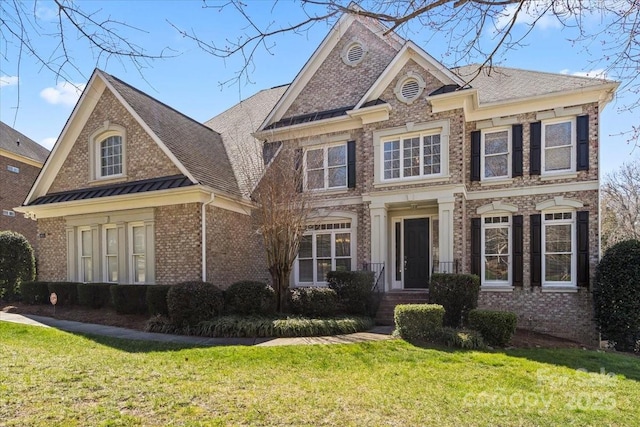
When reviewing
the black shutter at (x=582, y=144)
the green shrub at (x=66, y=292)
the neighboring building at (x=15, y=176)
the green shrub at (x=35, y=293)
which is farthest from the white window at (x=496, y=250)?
the neighboring building at (x=15, y=176)

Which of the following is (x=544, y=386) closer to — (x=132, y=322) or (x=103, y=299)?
(x=132, y=322)

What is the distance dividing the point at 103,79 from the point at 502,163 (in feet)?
45.4

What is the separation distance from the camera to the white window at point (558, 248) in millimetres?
11359

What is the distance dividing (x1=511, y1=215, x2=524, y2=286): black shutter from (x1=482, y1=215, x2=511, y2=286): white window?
16 centimetres

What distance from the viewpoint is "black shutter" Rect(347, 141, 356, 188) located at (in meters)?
13.5

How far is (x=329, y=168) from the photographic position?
1409cm

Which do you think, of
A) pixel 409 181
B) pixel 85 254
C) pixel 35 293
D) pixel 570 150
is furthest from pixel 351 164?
pixel 35 293

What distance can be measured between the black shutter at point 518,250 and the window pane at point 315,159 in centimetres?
671

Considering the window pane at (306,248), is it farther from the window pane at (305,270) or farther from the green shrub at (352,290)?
the green shrub at (352,290)

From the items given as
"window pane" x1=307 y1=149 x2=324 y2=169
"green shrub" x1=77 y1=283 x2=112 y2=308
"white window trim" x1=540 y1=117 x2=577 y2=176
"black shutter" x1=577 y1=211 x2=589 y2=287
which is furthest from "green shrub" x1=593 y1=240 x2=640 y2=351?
"green shrub" x1=77 y1=283 x2=112 y2=308

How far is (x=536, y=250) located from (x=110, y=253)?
548 inches

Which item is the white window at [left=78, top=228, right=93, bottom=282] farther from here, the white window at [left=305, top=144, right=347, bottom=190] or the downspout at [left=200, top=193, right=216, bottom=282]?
the white window at [left=305, top=144, right=347, bottom=190]

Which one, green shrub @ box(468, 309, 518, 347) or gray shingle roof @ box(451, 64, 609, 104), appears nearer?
green shrub @ box(468, 309, 518, 347)

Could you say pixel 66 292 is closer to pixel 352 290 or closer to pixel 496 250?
pixel 352 290
